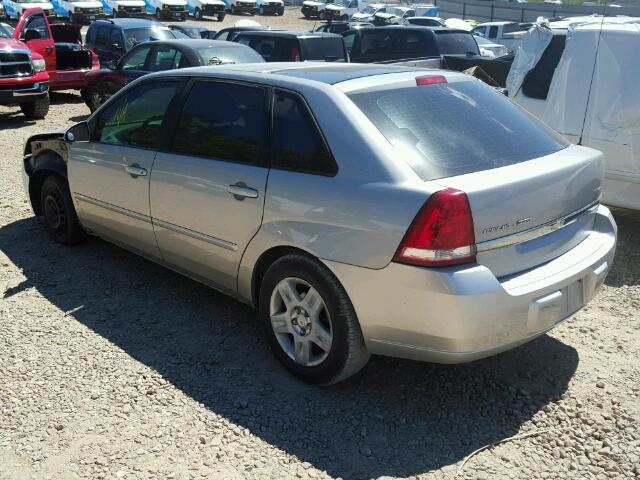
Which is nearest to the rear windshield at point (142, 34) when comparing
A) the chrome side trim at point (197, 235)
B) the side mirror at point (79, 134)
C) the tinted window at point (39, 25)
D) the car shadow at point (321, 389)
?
the tinted window at point (39, 25)

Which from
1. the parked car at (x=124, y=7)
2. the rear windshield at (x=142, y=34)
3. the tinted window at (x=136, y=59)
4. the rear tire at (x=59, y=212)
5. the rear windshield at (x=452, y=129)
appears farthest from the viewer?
the parked car at (x=124, y=7)

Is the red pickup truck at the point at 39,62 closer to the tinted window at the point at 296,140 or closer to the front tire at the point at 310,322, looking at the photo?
the tinted window at the point at 296,140

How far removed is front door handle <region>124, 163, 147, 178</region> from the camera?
450 centimetres

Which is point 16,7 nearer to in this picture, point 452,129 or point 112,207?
point 112,207

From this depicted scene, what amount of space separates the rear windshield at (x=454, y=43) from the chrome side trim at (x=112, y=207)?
370 inches

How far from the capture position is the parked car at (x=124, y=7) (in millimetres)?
32000

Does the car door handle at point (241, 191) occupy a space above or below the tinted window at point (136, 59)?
above

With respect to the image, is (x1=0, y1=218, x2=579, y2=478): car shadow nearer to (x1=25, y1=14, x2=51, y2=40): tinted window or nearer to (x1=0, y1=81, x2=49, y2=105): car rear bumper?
(x1=0, y1=81, x2=49, y2=105): car rear bumper

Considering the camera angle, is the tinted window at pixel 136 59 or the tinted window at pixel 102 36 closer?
the tinted window at pixel 136 59

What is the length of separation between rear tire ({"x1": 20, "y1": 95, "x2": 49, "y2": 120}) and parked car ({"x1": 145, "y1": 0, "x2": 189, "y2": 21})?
75.5 ft

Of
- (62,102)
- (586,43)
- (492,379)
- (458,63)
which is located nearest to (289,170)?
(492,379)

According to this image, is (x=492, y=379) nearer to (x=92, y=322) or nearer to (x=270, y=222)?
(x=270, y=222)

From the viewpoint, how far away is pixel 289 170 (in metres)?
3.61

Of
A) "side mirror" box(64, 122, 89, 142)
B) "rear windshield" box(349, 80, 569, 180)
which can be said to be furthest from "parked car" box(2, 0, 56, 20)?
"rear windshield" box(349, 80, 569, 180)
